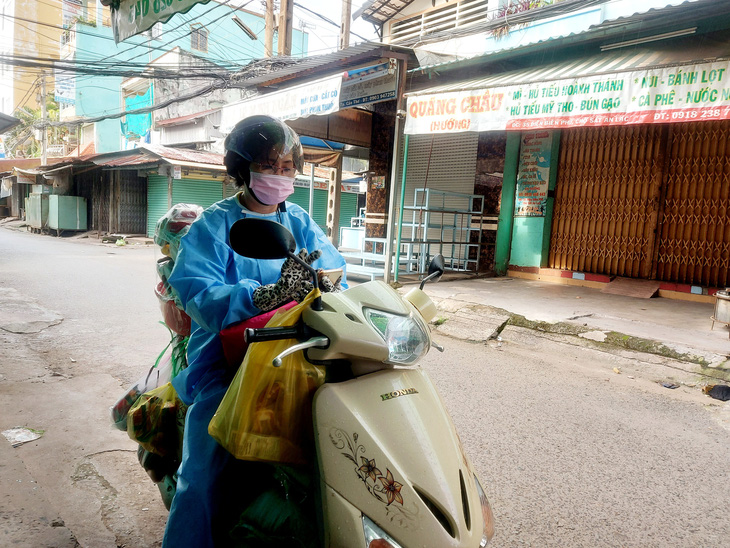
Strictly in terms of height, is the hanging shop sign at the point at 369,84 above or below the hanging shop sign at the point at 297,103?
above

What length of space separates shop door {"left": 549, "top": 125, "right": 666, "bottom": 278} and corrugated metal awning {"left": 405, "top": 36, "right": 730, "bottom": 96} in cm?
141

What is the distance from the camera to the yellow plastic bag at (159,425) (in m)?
1.81

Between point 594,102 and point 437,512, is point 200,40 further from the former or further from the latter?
point 437,512

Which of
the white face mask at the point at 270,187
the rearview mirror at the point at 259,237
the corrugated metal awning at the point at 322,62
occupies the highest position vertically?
the corrugated metal awning at the point at 322,62

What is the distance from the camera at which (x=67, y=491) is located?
2.24m

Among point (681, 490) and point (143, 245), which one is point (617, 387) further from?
point (143, 245)

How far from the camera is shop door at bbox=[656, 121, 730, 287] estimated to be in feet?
21.8

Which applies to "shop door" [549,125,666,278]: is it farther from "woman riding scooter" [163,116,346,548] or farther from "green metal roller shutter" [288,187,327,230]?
"green metal roller shutter" [288,187,327,230]

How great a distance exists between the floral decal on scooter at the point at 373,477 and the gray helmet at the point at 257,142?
3.21 ft

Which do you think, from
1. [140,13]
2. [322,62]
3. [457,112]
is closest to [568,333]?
[457,112]

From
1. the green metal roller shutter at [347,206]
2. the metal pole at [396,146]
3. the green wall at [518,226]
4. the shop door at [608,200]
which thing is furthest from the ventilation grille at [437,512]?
the green metal roller shutter at [347,206]

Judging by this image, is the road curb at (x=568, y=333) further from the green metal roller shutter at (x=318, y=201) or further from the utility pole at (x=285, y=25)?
the green metal roller shutter at (x=318, y=201)

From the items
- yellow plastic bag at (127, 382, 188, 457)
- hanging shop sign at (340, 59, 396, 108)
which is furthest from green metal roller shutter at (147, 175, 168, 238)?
yellow plastic bag at (127, 382, 188, 457)

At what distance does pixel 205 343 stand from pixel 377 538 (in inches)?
32.4
